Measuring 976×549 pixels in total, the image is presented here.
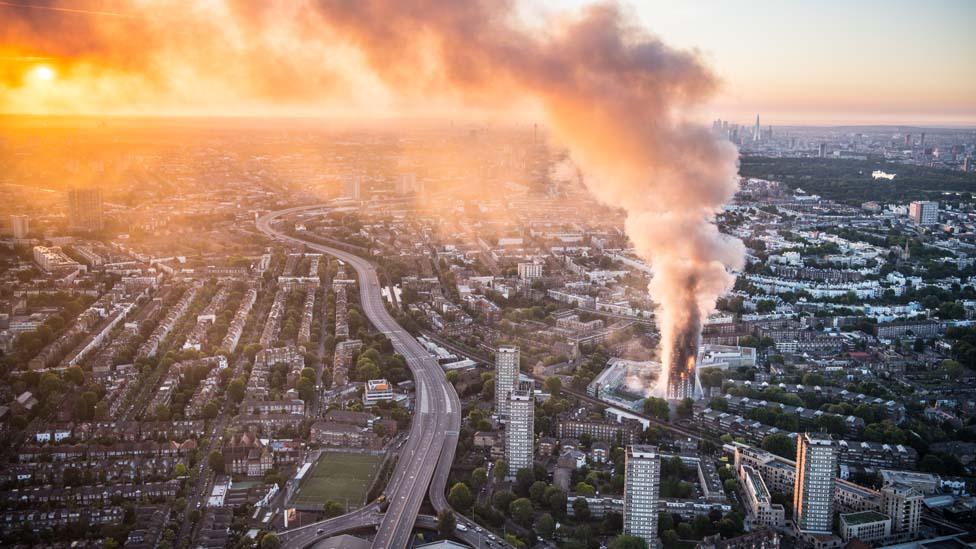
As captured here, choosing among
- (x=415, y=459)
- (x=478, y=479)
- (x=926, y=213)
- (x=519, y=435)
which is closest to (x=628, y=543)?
(x=478, y=479)

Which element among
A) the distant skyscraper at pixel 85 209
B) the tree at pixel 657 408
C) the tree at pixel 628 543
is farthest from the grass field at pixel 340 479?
the distant skyscraper at pixel 85 209

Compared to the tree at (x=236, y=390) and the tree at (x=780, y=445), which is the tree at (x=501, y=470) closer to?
the tree at (x=780, y=445)

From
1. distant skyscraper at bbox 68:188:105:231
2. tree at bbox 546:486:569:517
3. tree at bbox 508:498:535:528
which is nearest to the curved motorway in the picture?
tree at bbox 508:498:535:528

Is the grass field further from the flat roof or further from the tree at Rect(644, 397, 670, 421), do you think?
the flat roof

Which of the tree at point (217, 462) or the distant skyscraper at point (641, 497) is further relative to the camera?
the tree at point (217, 462)

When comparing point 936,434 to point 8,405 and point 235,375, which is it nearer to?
point 235,375

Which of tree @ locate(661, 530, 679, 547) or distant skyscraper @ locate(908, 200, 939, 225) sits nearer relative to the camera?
tree @ locate(661, 530, 679, 547)

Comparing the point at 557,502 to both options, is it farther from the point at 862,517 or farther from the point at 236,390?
the point at 236,390
